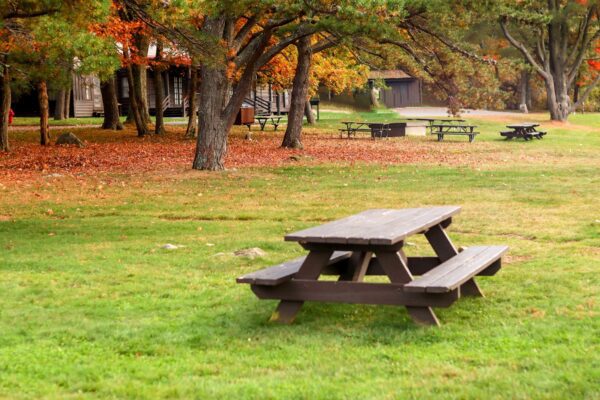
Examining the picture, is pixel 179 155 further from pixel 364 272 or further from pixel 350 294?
pixel 350 294

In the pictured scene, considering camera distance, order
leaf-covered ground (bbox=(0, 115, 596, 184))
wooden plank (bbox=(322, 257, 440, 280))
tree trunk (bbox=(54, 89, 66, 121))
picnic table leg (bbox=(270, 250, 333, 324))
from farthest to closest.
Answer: tree trunk (bbox=(54, 89, 66, 121)) < leaf-covered ground (bbox=(0, 115, 596, 184)) < wooden plank (bbox=(322, 257, 440, 280)) < picnic table leg (bbox=(270, 250, 333, 324))

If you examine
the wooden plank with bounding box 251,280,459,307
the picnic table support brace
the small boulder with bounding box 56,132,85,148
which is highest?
the small boulder with bounding box 56,132,85,148

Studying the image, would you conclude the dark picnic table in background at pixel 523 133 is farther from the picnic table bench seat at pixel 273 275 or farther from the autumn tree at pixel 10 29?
the picnic table bench seat at pixel 273 275

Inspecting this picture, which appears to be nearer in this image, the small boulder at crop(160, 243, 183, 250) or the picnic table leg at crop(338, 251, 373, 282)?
the picnic table leg at crop(338, 251, 373, 282)

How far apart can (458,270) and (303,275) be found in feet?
3.93

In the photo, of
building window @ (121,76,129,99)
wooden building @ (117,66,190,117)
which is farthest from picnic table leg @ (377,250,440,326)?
building window @ (121,76,129,99)

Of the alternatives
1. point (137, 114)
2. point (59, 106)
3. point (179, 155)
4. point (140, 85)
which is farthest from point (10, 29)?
point (59, 106)

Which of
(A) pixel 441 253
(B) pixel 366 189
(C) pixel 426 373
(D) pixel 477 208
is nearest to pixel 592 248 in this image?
(A) pixel 441 253

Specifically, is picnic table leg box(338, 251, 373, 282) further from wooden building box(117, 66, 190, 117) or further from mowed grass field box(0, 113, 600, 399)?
wooden building box(117, 66, 190, 117)

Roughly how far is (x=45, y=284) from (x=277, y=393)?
4.18m

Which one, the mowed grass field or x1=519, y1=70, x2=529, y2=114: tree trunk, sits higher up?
x1=519, y1=70, x2=529, y2=114: tree trunk

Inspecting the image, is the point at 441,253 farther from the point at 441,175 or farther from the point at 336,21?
the point at 441,175

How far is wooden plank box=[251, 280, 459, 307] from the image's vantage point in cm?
679

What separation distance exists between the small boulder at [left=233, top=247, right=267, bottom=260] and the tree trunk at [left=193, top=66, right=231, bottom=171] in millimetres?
10677
